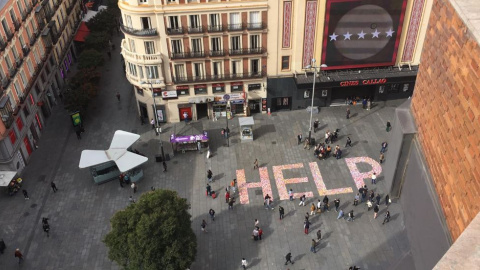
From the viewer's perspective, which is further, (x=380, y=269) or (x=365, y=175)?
(x=365, y=175)

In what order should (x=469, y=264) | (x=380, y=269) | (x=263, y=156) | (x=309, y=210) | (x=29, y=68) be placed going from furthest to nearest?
(x=29, y=68)
(x=263, y=156)
(x=309, y=210)
(x=380, y=269)
(x=469, y=264)

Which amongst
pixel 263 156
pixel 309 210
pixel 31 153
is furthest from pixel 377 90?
pixel 31 153

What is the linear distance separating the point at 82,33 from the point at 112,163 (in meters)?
36.0

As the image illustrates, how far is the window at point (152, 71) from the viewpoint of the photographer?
51.6 meters

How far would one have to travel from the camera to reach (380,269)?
1437 inches

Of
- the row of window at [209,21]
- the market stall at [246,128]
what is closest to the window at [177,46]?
the row of window at [209,21]

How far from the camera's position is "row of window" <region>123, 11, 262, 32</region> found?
4884 cm

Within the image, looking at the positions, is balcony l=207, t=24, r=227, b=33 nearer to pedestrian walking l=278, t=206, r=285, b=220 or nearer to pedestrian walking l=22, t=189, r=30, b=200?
pedestrian walking l=278, t=206, r=285, b=220

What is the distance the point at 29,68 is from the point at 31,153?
10649mm

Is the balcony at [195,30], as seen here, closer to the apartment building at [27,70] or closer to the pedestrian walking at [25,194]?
the apartment building at [27,70]

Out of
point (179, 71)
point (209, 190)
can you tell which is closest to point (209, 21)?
point (179, 71)

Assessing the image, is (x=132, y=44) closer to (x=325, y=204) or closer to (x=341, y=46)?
(x=341, y=46)

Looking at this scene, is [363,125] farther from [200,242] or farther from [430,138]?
[430,138]

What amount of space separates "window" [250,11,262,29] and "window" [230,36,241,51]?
2.35 m
